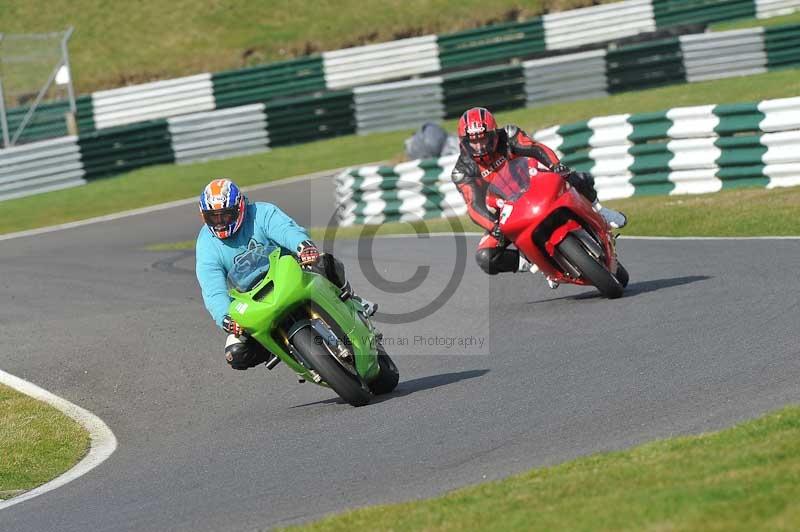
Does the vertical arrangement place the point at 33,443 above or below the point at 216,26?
below

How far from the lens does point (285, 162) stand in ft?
94.1

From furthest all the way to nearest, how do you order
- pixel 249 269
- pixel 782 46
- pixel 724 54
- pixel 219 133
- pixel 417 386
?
1. pixel 219 133
2. pixel 724 54
3. pixel 782 46
4. pixel 417 386
5. pixel 249 269

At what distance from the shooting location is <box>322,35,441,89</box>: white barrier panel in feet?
111

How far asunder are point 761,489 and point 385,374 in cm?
439

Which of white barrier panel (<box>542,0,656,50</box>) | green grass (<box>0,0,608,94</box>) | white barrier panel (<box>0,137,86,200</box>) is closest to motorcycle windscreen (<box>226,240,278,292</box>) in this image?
white barrier panel (<box>0,137,86,200</box>)

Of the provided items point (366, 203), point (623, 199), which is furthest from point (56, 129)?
point (623, 199)

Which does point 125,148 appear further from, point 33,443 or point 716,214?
point 33,443

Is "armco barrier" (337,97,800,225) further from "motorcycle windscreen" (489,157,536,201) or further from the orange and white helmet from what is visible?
the orange and white helmet

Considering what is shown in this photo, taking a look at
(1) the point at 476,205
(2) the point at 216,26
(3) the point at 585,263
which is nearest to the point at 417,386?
(3) the point at 585,263

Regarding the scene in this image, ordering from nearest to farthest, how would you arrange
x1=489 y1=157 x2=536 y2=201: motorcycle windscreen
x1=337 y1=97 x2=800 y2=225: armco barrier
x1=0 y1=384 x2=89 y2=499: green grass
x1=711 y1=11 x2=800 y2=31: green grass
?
x1=0 y1=384 x2=89 y2=499: green grass
x1=489 y1=157 x2=536 y2=201: motorcycle windscreen
x1=337 y1=97 x2=800 y2=225: armco barrier
x1=711 y1=11 x2=800 y2=31: green grass

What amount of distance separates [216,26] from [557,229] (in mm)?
32049

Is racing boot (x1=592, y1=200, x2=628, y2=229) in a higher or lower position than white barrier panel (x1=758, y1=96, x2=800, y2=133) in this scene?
higher

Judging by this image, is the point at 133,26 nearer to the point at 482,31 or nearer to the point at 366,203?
the point at 482,31

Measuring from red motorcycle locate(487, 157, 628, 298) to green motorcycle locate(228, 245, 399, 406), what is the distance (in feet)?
7.73
